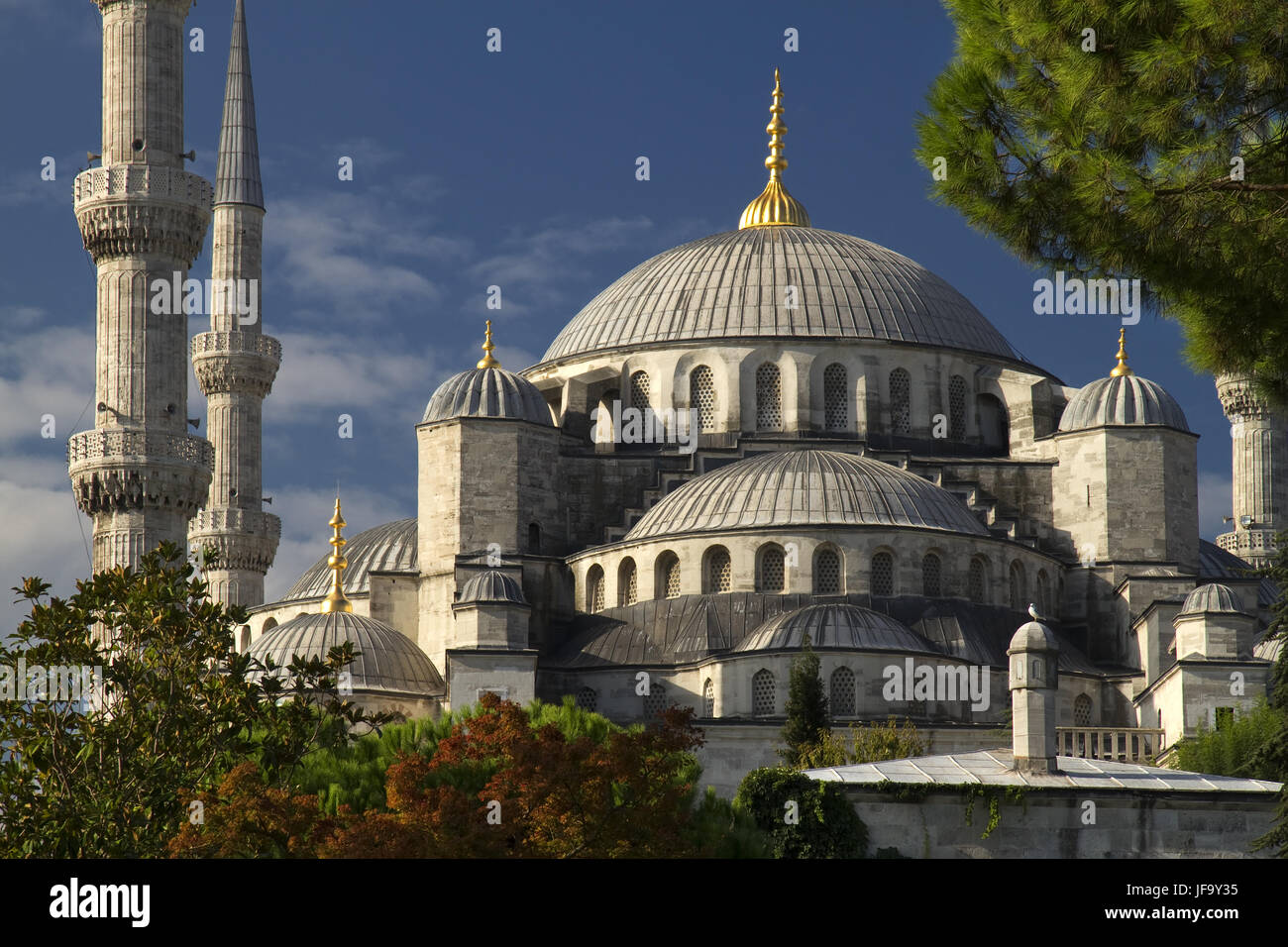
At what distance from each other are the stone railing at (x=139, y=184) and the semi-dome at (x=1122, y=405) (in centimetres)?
1774

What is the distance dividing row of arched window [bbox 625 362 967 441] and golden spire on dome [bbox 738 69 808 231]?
7262 mm

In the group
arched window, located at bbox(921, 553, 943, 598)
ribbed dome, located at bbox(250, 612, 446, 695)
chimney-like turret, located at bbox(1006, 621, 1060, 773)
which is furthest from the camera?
arched window, located at bbox(921, 553, 943, 598)

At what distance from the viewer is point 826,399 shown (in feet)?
159

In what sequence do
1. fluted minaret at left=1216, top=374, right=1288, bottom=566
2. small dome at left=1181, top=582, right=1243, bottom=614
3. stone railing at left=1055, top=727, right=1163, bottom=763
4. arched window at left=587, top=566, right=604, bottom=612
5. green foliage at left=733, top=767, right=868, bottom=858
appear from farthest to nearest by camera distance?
fluted minaret at left=1216, top=374, right=1288, bottom=566
arched window at left=587, top=566, right=604, bottom=612
small dome at left=1181, top=582, right=1243, bottom=614
stone railing at left=1055, top=727, right=1163, bottom=763
green foliage at left=733, top=767, right=868, bottom=858

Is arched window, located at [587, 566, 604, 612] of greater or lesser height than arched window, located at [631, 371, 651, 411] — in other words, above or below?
below

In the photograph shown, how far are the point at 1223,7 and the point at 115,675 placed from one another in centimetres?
1247

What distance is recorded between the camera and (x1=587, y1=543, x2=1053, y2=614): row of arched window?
40.8m

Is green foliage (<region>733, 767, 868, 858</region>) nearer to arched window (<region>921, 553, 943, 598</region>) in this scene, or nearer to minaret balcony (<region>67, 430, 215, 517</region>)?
minaret balcony (<region>67, 430, 215, 517</region>)

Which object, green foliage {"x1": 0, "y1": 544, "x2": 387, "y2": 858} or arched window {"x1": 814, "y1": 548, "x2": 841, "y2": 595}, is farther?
arched window {"x1": 814, "y1": 548, "x2": 841, "y2": 595}

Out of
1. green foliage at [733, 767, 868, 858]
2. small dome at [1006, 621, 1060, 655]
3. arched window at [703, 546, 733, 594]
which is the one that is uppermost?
arched window at [703, 546, 733, 594]

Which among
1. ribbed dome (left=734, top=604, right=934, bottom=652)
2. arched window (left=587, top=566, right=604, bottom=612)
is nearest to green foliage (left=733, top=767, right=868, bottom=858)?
ribbed dome (left=734, top=604, right=934, bottom=652)

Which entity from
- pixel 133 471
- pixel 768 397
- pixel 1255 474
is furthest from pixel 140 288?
pixel 1255 474
